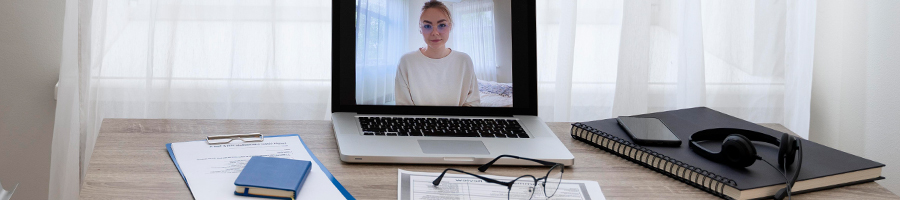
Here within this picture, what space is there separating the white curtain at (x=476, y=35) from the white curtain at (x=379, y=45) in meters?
0.07

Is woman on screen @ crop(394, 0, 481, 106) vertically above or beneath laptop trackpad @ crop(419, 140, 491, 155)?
above

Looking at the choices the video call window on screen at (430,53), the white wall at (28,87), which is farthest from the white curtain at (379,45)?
the white wall at (28,87)

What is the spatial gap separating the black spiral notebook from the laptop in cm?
11

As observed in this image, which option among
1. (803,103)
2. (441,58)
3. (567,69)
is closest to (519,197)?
(441,58)

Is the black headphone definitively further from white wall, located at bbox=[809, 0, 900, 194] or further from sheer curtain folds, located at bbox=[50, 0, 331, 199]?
sheer curtain folds, located at bbox=[50, 0, 331, 199]

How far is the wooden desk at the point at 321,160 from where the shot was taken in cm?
77

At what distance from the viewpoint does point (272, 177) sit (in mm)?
750

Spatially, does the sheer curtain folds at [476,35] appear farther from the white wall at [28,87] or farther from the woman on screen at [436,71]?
the white wall at [28,87]

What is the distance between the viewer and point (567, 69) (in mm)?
1490

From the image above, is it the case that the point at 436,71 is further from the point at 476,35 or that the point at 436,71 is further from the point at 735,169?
the point at 735,169

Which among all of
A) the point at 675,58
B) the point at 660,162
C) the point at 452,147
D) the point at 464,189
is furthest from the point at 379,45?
the point at 675,58

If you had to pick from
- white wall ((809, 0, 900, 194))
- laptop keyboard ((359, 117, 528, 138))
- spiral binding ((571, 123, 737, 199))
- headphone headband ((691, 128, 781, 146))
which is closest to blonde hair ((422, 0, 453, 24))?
laptop keyboard ((359, 117, 528, 138))

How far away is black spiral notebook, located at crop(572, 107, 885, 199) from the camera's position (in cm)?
78

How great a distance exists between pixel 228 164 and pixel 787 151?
2.25 ft
